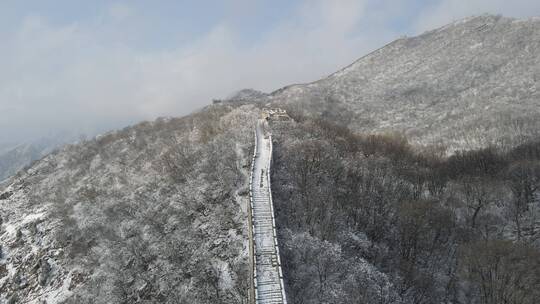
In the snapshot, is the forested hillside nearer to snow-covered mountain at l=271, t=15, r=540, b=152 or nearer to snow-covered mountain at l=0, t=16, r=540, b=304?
snow-covered mountain at l=0, t=16, r=540, b=304

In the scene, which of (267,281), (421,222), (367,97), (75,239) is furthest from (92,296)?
(367,97)

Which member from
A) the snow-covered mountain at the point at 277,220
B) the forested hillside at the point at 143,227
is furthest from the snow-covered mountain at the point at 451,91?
the forested hillside at the point at 143,227

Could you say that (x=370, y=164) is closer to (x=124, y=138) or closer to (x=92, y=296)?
(x=92, y=296)

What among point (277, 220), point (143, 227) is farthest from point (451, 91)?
point (143, 227)

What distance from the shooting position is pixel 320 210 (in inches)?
1623

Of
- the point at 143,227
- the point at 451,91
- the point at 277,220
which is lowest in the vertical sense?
the point at 143,227

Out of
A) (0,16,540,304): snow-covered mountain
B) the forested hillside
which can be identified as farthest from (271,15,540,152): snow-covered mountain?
the forested hillside

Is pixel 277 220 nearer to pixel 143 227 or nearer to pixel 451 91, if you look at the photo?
pixel 143 227

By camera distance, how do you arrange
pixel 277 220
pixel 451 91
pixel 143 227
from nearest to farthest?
pixel 277 220, pixel 143 227, pixel 451 91

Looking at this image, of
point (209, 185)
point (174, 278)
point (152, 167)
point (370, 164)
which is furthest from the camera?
point (152, 167)

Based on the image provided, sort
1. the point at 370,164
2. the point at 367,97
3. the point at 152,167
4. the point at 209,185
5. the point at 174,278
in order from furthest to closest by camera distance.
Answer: the point at 367,97
the point at 152,167
the point at 370,164
the point at 209,185
the point at 174,278

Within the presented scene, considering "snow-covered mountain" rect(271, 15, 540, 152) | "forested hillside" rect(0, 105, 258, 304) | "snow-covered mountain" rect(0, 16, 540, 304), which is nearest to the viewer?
"snow-covered mountain" rect(0, 16, 540, 304)

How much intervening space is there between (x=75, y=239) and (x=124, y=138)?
145 feet

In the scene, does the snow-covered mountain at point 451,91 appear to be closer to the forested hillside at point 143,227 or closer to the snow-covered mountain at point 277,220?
the snow-covered mountain at point 277,220
